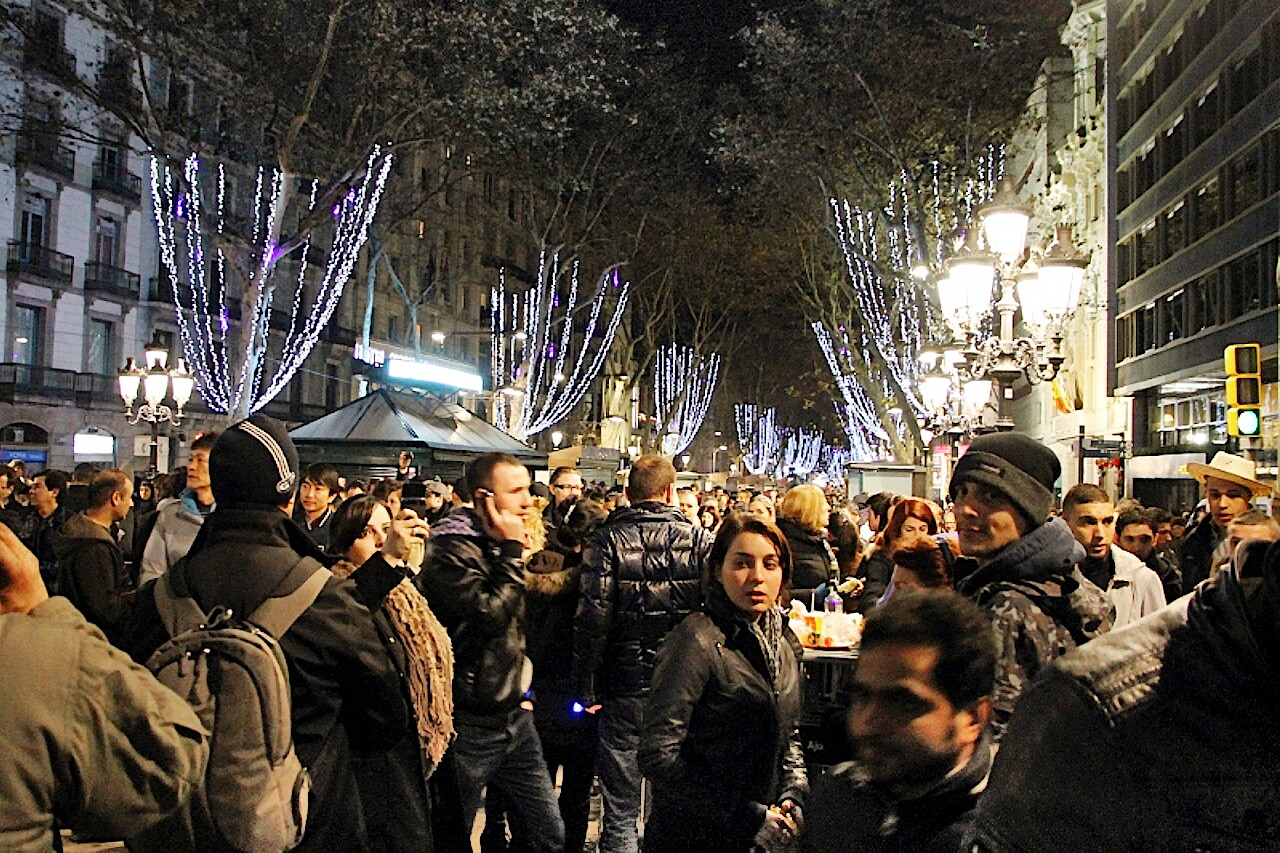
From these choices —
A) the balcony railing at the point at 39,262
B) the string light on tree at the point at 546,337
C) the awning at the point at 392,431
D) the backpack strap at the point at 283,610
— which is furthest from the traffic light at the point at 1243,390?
the balcony railing at the point at 39,262

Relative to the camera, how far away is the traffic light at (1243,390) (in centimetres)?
1283

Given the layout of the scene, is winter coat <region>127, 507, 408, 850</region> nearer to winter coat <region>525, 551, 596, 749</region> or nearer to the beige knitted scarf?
the beige knitted scarf

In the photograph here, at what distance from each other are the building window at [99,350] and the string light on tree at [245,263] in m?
2.22

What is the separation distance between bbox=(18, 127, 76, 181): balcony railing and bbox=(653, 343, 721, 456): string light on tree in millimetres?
27583

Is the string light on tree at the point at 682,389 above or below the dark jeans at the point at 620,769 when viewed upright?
above

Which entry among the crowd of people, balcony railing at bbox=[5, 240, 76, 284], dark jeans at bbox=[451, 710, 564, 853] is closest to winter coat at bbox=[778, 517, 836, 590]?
the crowd of people

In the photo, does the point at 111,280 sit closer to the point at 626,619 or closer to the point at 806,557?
the point at 806,557

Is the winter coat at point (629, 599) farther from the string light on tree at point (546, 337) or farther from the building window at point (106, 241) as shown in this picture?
the building window at point (106, 241)

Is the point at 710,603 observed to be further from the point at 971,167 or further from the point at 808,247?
the point at 808,247

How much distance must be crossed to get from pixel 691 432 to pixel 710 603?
5881cm

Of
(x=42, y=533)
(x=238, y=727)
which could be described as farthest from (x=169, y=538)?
(x=42, y=533)

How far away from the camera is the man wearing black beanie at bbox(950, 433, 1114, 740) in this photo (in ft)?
9.46

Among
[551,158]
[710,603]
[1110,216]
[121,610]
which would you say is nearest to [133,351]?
[551,158]

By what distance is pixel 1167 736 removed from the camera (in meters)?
1.33
